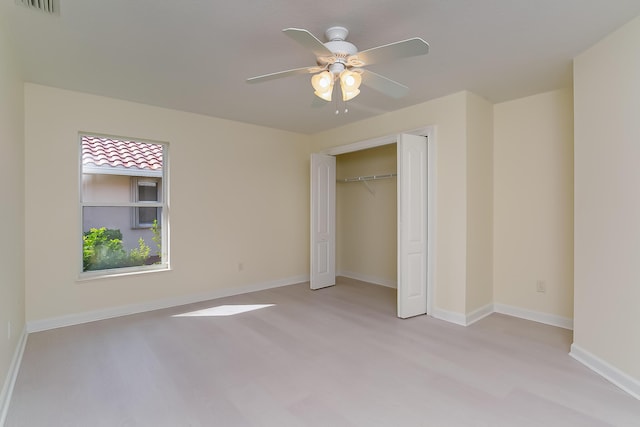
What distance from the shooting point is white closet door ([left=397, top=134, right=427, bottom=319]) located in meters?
3.67

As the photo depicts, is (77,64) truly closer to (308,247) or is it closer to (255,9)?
(255,9)

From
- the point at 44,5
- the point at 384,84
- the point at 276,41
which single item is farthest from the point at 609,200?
the point at 44,5

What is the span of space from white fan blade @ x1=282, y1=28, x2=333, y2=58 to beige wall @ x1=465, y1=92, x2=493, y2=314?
2.16 m

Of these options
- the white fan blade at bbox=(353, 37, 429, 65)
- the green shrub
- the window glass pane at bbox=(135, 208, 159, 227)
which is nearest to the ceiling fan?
the white fan blade at bbox=(353, 37, 429, 65)

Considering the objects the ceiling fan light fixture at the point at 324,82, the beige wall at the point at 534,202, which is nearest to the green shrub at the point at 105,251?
the ceiling fan light fixture at the point at 324,82

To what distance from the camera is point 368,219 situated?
5.54m

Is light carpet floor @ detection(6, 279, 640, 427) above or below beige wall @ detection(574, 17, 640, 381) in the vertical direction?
below

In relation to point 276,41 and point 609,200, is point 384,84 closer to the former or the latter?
point 276,41

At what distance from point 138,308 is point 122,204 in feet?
4.09

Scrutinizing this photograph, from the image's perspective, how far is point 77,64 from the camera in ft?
9.19

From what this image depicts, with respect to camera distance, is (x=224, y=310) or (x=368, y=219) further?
(x=368, y=219)

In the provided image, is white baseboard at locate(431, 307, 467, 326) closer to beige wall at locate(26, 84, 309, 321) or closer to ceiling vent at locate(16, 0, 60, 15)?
beige wall at locate(26, 84, 309, 321)

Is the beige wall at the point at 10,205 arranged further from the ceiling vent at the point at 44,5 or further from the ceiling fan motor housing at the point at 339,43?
the ceiling fan motor housing at the point at 339,43

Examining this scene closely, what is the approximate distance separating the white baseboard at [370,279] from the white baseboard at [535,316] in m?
1.56
